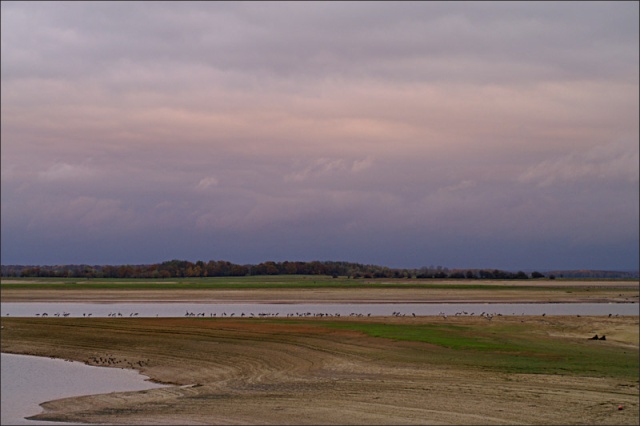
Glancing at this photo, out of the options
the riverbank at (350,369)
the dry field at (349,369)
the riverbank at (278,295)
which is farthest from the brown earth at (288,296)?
the riverbank at (350,369)

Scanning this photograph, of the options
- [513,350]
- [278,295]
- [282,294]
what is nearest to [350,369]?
[513,350]

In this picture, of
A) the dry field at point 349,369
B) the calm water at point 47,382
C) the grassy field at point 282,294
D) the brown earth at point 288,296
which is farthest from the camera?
the grassy field at point 282,294

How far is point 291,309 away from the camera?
68.6 meters

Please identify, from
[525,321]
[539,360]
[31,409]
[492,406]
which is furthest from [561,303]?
[31,409]

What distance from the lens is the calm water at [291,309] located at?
209ft

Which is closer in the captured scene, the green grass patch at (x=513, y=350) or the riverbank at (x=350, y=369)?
the riverbank at (x=350, y=369)

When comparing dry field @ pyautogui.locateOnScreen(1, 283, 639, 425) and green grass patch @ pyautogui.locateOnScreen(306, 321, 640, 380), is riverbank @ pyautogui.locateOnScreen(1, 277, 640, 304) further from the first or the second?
green grass patch @ pyautogui.locateOnScreen(306, 321, 640, 380)

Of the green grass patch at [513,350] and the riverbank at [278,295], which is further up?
the green grass patch at [513,350]

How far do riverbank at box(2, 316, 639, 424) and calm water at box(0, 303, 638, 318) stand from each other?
12.6 m

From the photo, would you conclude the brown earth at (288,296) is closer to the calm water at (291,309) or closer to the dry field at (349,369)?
the calm water at (291,309)

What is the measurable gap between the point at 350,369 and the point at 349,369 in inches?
1.6

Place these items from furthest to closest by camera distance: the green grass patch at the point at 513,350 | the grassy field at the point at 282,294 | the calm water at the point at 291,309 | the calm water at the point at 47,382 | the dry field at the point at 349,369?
the grassy field at the point at 282,294 → the calm water at the point at 291,309 → the green grass patch at the point at 513,350 → the calm water at the point at 47,382 → the dry field at the point at 349,369

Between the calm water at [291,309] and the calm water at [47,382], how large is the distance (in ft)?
90.8

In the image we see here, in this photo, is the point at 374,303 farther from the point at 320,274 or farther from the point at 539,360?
the point at 320,274
